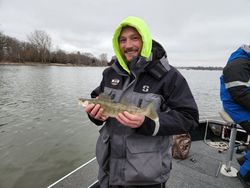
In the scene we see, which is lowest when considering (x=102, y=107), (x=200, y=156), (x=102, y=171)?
(x=200, y=156)

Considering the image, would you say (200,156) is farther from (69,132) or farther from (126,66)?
(69,132)

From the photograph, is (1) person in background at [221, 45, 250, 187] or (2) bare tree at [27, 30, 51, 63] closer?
(1) person in background at [221, 45, 250, 187]

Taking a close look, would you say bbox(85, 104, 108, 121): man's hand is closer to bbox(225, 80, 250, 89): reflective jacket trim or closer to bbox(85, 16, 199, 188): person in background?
bbox(85, 16, 199, 188): person in background

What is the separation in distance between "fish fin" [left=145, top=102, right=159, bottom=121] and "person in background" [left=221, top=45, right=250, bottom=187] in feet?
5.74

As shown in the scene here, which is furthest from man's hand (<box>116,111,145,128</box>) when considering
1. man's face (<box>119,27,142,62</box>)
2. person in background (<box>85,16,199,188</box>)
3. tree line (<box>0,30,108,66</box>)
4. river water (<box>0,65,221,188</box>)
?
tree line (<box>0,30,108,66</box>)

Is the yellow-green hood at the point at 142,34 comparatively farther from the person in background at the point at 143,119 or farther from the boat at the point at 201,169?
the boat at the point at 201,169

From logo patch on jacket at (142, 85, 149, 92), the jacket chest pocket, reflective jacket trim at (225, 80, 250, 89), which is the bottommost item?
the jacket chest pocket

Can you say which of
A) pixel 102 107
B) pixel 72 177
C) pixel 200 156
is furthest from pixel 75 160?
pixel 102 107

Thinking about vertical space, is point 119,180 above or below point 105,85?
below

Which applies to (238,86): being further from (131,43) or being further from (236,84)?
(131,43)

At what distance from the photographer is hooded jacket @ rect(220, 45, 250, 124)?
286cm

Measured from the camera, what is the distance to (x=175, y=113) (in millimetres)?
1874

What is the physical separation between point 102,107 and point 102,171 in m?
0.73

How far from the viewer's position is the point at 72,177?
3.45 metres
